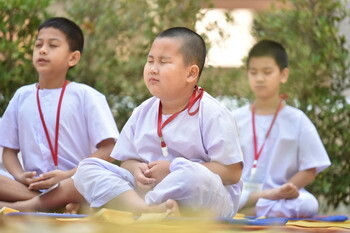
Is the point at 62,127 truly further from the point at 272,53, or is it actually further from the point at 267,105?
the point at 272,53

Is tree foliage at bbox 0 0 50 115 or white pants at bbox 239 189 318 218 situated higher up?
tree foliage at bbox 0 0 50 115

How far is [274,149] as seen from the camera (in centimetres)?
516

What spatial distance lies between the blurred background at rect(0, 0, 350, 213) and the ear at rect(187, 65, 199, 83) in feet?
7.01

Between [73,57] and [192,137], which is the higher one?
[73,57]

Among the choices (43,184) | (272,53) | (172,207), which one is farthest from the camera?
(272,53)

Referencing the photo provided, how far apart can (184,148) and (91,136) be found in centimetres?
99

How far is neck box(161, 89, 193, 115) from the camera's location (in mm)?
3779

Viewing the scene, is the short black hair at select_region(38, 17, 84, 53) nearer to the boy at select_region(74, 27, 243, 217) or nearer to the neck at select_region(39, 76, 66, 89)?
the neck at select_region(39, 76, 66, 89)

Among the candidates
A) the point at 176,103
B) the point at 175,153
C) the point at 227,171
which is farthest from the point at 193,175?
the point at 176,103

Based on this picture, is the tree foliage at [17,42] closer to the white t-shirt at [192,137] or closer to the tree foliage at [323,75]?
the white t-shirt at [192,137]

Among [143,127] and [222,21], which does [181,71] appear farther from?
[222,21]

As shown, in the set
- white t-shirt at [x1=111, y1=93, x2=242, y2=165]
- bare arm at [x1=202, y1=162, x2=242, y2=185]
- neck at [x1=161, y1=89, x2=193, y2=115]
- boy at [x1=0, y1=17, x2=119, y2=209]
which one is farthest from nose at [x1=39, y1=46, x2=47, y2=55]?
bare arm at [x1=202, y1=162, x2=242, y2=185]

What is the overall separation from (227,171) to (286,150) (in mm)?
1636

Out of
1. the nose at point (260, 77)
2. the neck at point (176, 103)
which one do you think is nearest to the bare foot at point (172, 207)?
the neck at point (176, 103)
